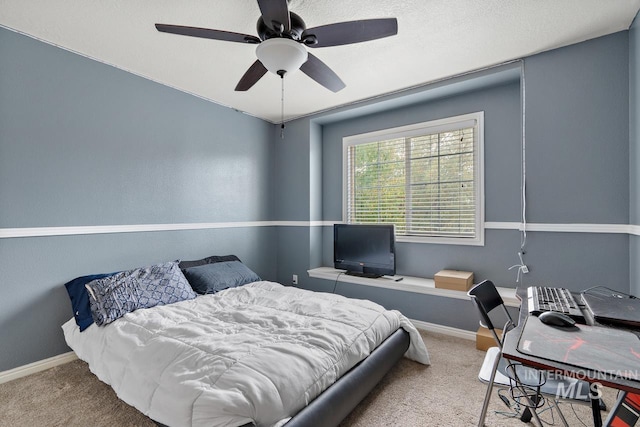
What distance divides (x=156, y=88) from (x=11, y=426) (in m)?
2.83

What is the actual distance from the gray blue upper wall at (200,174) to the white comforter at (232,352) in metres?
0.61

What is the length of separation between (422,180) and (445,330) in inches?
64.7

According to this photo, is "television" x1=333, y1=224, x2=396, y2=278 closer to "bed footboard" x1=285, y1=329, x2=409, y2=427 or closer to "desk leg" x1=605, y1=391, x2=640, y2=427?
"bed footboard" x1=285, y1=329, x2=409, y2=427

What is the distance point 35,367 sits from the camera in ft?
7.51

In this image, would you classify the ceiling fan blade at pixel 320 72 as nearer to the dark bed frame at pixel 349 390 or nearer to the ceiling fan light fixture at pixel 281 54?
the ceiling fan light fixture at pixel 281 54

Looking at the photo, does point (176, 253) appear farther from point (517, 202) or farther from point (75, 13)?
point (517, 202)

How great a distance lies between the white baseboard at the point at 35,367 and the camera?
7.10 feet

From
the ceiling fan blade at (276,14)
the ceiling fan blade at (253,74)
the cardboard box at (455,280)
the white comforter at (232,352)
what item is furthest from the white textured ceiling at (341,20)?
the white comforter at (232,352)

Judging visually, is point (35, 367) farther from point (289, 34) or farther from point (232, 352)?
point (289, 34)

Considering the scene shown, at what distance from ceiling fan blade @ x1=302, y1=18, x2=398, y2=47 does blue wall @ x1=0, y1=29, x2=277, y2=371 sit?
6.75ft

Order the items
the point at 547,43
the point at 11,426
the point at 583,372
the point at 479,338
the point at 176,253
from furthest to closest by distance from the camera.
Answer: the point at 176,253, the point at 479,338, the point at 547,43, the point at 11,426, the point at 583,372

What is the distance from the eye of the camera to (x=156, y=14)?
2.03 metres

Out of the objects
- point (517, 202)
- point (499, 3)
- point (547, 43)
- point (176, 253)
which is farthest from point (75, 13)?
point (517, 202)

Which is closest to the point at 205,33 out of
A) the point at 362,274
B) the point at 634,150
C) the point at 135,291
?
the point at 135,291
